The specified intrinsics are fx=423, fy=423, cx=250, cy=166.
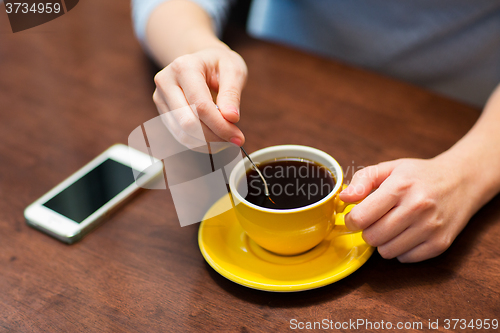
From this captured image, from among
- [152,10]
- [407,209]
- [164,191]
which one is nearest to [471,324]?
[407,209]

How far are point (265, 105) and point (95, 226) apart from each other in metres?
0.43

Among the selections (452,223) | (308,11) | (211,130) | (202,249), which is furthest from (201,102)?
(308,11)

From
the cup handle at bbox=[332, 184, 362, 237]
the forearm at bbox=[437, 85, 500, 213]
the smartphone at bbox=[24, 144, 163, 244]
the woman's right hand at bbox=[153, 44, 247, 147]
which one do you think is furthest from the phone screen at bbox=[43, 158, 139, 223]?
the forearm at bbox=[437, 85, 500, 213]

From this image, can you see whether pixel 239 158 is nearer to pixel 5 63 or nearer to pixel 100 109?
pixel 100 109

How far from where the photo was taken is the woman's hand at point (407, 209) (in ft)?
1.73

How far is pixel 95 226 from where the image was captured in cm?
65

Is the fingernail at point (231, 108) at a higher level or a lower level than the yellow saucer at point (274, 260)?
higher

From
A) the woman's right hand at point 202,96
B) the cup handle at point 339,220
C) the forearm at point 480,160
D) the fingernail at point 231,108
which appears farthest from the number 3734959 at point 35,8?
the forearm at point 480,160

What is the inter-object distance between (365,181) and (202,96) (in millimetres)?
237

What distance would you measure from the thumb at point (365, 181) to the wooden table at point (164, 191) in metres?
0.10

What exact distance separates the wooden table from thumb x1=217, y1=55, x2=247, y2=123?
20 cm

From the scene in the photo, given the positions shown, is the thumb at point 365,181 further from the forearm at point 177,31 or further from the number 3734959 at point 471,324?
the forearm at point 177,31

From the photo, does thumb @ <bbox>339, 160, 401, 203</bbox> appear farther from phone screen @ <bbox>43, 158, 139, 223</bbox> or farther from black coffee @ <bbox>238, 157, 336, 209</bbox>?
phone screen @ <bbox>43, 158, 139, 223</bbox>

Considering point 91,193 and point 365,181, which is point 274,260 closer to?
point 365,181
